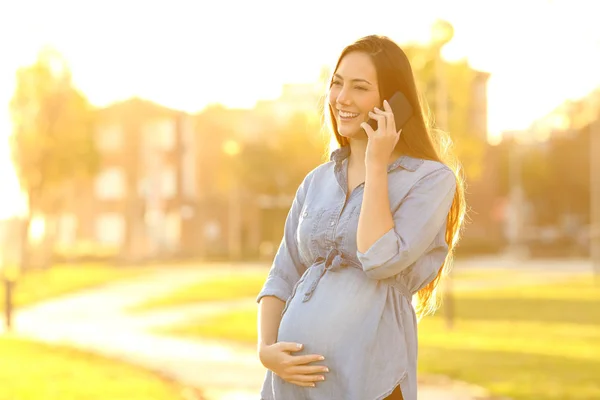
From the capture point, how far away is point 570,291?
1142 inches

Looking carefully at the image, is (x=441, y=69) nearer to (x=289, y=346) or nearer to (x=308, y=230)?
(x=308, y=230)

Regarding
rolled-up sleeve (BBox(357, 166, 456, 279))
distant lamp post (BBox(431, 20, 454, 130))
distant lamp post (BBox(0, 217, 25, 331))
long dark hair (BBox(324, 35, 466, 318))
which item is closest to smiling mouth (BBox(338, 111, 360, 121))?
long dark hair (BBox(324, 35, 466, 318))

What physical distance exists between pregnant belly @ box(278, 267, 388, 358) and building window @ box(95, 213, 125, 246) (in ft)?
243

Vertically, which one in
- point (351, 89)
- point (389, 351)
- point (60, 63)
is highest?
point (60, 63)

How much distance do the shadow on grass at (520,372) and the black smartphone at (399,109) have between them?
7353 millimetres

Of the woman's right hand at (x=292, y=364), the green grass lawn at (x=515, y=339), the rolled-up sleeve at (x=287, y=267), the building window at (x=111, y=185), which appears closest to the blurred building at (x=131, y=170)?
the building window at (x=111, y=185)

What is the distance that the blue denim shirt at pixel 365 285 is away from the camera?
2996mm

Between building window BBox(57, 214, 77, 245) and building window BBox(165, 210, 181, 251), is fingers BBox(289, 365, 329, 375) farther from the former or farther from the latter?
building window BBox(57, 214, 77, 245)

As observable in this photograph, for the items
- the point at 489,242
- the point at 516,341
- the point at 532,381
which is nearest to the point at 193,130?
the point at 489,242

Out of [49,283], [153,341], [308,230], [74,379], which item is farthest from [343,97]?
[49,283]

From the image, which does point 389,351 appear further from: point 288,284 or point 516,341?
point 516,341

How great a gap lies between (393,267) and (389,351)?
0.26 m

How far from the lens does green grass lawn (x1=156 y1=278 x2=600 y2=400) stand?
36.6ft

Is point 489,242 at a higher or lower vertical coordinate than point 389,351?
lower
